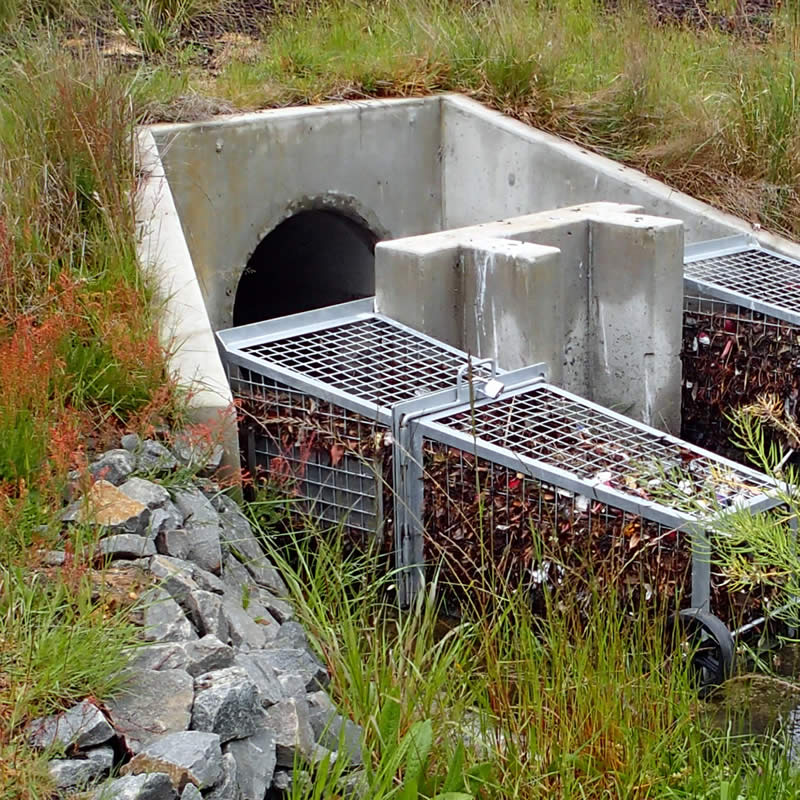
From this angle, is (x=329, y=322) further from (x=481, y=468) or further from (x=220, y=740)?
(x=220, y=740)

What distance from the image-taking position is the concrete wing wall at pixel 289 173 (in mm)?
7051

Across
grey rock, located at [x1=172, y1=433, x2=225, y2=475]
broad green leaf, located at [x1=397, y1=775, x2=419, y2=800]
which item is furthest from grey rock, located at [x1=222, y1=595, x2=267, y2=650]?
broad green leaf, located at [x1=397, y1=775, x2=419, y2=800]

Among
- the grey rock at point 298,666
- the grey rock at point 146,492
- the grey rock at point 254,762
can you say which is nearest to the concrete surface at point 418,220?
the grey rock at point 146,492

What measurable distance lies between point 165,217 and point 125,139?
467mm

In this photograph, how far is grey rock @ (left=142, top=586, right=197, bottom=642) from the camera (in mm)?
3195

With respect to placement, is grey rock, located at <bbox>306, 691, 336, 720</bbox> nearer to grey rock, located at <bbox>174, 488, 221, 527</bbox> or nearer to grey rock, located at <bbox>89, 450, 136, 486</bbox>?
grey rock, located at <bbox>174, 488, 221, 527</bbox>

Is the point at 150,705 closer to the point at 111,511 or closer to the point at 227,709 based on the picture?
the point at 227,709

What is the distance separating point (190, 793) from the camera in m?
2.64

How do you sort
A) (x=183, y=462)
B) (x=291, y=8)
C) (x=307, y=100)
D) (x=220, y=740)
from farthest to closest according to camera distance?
(x=291, y=8)
(x=307, y=100)
(x=183, y=462)
(x=220, y=740)

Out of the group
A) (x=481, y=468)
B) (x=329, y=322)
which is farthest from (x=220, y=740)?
(x=329, y=322)

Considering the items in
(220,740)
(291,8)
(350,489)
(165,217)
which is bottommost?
(350,489)

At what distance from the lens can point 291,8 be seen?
9.62 meters

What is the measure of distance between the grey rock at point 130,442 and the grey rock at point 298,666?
3.55 ft

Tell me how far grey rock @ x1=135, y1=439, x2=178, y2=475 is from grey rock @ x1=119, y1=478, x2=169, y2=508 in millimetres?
151
